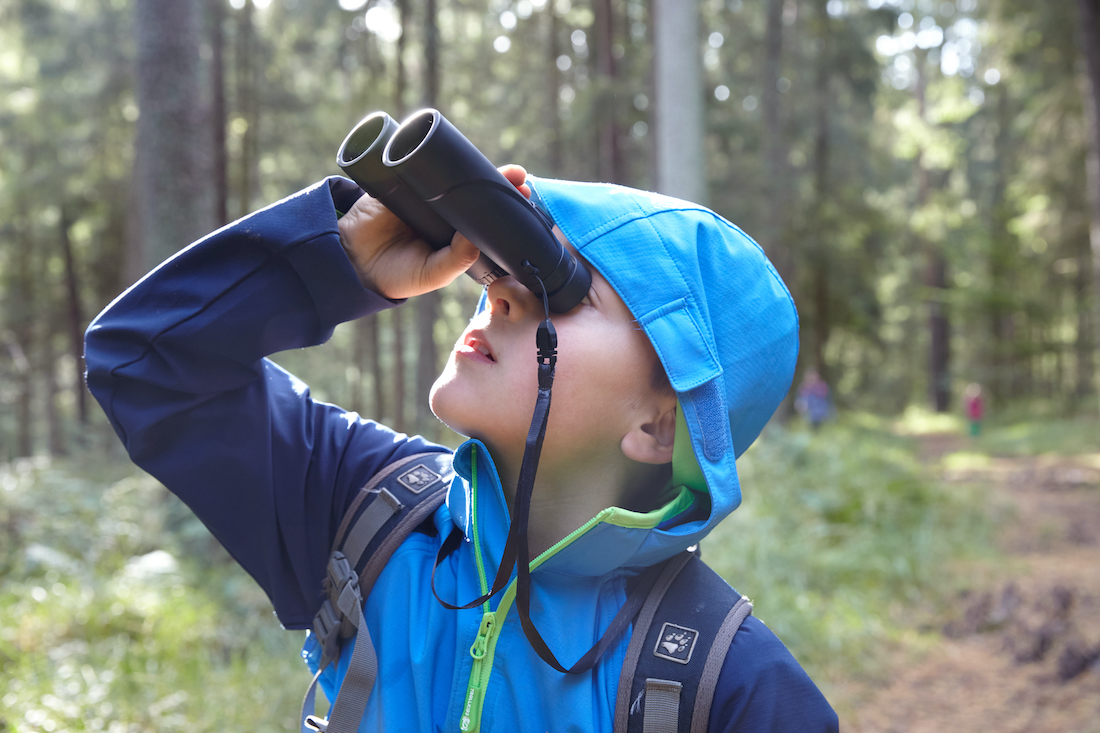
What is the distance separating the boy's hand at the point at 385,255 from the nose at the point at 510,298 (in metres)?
0.07

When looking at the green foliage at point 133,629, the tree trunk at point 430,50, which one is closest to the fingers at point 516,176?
the green foliage at point 133,629

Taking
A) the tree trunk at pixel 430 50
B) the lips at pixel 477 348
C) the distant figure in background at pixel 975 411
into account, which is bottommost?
Answer: the distant figure in background at pixel 975 411

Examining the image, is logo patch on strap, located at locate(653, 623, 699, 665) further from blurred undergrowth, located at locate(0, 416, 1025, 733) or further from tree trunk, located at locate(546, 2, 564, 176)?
tree trunk, located at locate(546, 2, 564, 176)

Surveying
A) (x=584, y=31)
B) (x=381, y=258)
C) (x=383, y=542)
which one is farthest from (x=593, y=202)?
(x=584, y=31)

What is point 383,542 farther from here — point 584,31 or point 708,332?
point 584,31

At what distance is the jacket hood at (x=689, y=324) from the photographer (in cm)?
134

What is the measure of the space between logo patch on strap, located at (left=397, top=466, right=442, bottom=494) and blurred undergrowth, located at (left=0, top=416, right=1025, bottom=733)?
2.13 meters

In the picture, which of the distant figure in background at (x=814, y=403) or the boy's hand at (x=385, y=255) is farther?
the distant figure in background at (x=814, y=403)

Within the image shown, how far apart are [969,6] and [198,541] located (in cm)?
2395

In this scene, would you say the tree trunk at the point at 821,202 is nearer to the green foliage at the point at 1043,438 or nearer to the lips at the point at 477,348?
the green foliage at the point at 1043,438

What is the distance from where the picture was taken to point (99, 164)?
15.9 metres

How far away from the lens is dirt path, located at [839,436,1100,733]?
429 cm

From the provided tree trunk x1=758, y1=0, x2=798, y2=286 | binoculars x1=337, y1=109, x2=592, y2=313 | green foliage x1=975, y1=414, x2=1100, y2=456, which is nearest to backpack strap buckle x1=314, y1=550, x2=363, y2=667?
binoculars x1=337, y1=109, x2=592, y2=313

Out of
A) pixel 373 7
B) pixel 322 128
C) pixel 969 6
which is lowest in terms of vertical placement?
pixel 322 128
